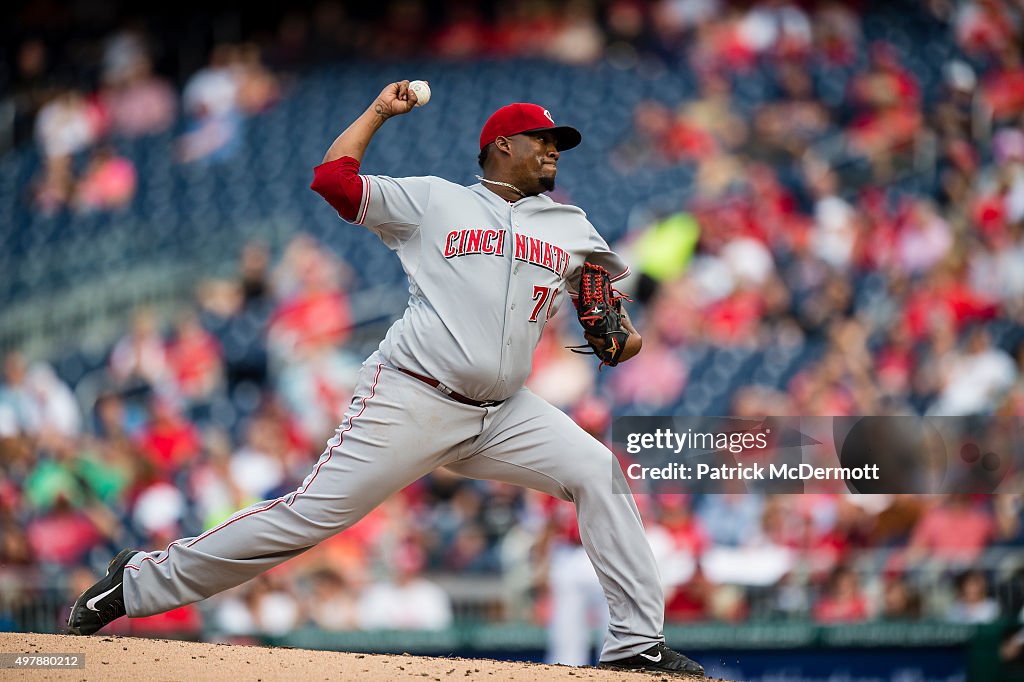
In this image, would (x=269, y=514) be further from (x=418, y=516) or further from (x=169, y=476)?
(x=169, y=476)

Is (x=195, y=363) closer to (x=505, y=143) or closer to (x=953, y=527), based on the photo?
(x=953, y=527)

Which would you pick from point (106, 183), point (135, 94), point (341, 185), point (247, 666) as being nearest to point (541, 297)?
point (341, 185)

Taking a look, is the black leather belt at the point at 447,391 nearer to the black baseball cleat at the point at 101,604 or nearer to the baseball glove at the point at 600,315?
the baseball glove at the point at 600,315

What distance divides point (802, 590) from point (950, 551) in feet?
3.41

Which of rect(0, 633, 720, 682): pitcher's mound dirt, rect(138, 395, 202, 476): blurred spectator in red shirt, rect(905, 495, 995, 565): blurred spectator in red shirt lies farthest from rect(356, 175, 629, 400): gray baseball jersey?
rect(138, 395, 202, 476): blurred spectator in red shirt

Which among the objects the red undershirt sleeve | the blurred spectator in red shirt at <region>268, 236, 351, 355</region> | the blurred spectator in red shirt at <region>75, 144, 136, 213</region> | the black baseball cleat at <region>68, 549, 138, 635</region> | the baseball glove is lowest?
the black baseball cleat at <region>68, 549, 138, 635</region>

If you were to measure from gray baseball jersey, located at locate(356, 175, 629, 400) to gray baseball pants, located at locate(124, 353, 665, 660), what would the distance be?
4.1 inches

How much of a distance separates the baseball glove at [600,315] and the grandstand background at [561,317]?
2.76 m

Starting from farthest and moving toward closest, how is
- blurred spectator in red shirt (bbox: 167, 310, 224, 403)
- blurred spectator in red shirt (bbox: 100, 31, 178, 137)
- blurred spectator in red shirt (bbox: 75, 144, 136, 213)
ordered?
blurred spectator in red shirt (bbox: 100, 31, 178, 137) < blurred spectator in red shirt (bbox: 75, 144, 136, 213) < blurred spectator in red shirt (bbox: 167, 310, 224, 403)

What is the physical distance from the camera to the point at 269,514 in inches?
137

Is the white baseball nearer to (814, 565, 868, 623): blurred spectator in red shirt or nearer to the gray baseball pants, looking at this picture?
the gray baseball pants

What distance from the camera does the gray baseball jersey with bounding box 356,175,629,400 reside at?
347cm

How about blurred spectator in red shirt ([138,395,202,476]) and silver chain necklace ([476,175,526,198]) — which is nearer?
silver chain necklace ([476,175,526,198])

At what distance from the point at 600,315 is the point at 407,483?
2.46 ft
